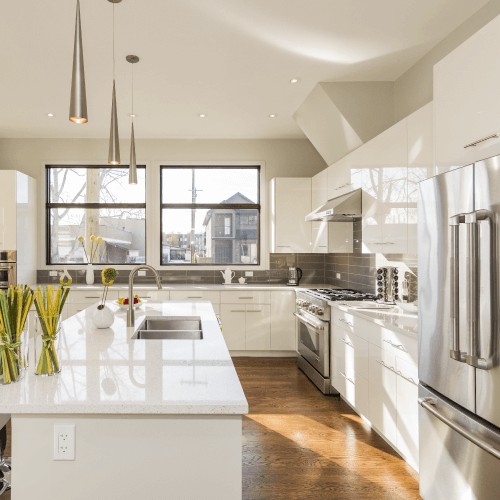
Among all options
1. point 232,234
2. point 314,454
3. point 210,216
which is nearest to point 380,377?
point 314,454

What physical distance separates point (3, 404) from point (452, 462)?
1801 mm

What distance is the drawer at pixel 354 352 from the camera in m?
2.87

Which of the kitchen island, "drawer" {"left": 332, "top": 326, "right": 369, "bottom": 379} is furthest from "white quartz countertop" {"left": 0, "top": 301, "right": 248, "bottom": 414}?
"drawer" {"left": 332, "top": 326, "right": 369, "bottom": 379}

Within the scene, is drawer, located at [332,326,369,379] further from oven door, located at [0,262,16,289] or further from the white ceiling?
oven door, located at [0,262,16,289]

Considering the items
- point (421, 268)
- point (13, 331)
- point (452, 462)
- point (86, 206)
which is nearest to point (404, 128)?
point (421, 268)

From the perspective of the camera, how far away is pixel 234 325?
4.78 m

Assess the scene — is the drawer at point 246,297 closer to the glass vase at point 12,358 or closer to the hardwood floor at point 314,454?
the hardwood floor at point 314,454

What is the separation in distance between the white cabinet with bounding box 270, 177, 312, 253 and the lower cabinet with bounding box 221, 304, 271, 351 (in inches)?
33.9

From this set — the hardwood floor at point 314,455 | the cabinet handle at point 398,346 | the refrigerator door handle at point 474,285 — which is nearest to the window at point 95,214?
the hardwood floor at point 314,455

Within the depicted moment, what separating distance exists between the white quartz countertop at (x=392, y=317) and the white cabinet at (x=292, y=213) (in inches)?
69.1

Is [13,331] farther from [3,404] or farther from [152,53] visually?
[152,53]

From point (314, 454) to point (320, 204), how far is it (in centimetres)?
284

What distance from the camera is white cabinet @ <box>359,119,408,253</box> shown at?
2.73 meters

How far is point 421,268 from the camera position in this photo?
2.00 m
